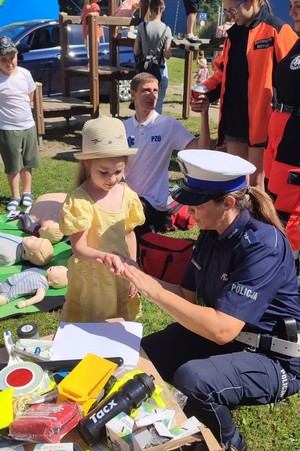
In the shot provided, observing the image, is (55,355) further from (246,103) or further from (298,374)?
(246,103)

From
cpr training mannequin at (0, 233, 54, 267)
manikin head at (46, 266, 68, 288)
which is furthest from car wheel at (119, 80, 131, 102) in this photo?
manikin head at (46, 266, 68, 288)

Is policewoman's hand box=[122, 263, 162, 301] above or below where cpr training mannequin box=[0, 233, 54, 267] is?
above

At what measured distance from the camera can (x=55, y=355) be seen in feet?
6.27

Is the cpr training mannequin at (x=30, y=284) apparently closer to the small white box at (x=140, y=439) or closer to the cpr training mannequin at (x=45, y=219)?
the cpr training mannequin at (x=45, y=219)

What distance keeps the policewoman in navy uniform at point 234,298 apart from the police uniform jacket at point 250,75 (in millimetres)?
1755

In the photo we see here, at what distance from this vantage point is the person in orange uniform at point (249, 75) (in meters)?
3.47

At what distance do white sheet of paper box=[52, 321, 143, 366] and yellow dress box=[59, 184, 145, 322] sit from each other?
45cm

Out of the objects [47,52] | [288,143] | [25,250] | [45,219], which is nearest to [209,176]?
[288,143]

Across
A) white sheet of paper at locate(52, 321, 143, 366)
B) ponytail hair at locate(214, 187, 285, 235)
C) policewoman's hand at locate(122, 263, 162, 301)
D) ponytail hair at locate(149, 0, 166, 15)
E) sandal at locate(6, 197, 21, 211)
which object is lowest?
sandal at locate(6, 197, 21, 211)

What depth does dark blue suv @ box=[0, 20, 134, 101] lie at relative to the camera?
8.92m

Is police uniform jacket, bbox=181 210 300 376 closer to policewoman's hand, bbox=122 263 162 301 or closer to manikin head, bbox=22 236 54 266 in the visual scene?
policewoman's hand, bbox=122 263 162 301

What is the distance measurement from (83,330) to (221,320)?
60 cm

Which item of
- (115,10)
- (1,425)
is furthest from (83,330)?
(115,10)

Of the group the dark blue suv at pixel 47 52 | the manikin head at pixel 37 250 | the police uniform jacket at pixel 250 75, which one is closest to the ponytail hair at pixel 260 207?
the police uniform jacket at pixel 250 75
